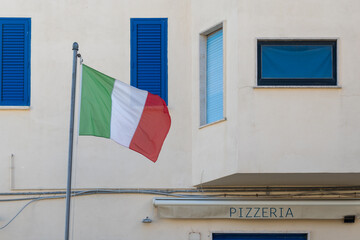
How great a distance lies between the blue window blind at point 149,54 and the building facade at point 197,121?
0.06 ft

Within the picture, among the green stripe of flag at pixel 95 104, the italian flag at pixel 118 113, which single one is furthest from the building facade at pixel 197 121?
the green stripe of flag at pixel 95 104

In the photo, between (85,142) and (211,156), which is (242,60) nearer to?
(211,156)

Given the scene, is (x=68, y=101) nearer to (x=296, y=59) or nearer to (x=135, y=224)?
(x=135, y=224)

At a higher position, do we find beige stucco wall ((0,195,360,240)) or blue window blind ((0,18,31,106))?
blue window blind ((0,18,31,106))

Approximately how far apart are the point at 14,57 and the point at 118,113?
3429 millimetres

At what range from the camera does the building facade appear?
53.0 feet

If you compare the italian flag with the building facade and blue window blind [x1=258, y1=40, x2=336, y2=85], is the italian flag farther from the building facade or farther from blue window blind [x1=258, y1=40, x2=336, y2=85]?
blue window blind [x1=258, y1=40, x2=336, y2=85]

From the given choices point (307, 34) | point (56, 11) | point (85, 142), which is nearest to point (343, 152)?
point (307, 34)

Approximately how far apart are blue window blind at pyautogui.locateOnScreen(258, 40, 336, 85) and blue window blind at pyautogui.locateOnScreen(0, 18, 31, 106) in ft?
13.5

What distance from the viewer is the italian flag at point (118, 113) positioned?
1485cm

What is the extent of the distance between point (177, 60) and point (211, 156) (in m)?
1.92

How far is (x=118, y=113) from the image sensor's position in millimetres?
15031

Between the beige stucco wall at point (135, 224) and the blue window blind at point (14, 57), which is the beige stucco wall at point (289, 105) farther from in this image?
the blue window blind at point (14, 57)

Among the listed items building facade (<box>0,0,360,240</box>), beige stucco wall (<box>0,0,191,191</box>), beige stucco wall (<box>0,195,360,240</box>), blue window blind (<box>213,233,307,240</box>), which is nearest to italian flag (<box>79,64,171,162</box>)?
building facade (<box>0,0,360,240</box>)
